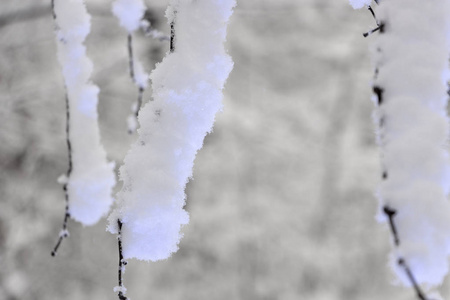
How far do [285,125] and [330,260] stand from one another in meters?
1.72

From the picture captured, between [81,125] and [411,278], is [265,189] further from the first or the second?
[411,278]

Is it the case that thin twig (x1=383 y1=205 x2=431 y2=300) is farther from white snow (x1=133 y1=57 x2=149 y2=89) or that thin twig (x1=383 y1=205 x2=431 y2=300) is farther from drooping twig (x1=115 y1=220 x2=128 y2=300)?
white snow (x1=133 y1=57 x2=149 y2=89)

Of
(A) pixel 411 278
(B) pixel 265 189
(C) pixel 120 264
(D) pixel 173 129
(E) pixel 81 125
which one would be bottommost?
(A) pixel 411 278

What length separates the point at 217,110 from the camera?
2.06 feet

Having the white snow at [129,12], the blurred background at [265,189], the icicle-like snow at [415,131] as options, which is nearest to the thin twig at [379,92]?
the icicle-like snow at [415,131]

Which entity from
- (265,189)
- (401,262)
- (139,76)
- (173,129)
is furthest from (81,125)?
(265,189)

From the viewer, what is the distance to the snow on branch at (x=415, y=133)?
1.34 ft

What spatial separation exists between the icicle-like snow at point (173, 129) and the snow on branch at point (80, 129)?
276 millimetres

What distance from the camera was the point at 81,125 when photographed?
0.92 metres

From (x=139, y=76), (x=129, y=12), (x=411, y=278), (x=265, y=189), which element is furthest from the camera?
(x=265, y=189)

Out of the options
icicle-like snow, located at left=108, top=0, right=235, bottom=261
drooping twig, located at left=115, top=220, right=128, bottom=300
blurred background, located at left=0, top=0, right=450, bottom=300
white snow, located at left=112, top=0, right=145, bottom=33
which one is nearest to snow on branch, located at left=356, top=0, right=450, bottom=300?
icicle-like snow, located at left=108, top=0, right=235, bottom=261

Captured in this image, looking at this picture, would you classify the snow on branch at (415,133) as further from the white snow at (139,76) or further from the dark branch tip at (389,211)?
the white snow at (139,76)

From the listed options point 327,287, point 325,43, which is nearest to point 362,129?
point 325,43

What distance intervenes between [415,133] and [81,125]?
2.22ft
